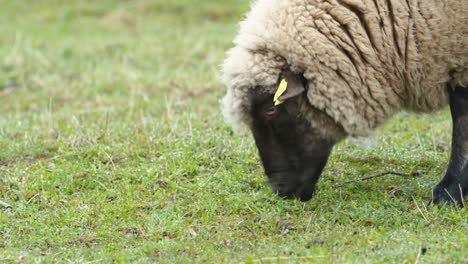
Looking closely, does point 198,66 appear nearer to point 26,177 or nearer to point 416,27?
point 26,177

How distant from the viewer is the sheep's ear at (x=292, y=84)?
5.85 m

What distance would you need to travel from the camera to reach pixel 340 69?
5941 millimetres

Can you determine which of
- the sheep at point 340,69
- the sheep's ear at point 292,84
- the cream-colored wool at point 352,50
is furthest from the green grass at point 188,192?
the sheep's ear at point 292,84

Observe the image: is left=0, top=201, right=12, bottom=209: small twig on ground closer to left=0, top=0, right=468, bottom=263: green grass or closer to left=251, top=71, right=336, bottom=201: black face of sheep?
left=0, top=0, right=468, bottom=263: green grass

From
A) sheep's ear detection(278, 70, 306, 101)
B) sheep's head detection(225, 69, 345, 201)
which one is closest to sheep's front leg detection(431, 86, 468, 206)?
sheep's head detection(225, 69, 345, 201)

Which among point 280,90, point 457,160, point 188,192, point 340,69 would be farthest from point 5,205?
point 457,160

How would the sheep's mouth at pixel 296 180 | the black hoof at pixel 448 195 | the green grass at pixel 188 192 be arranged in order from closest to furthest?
the green grass at pixel 188 192 < the black hoof at pixel 448 195 < the sheep's mouth at pixel 296 180

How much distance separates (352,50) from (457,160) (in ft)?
4.20

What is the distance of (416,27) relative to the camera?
6.00m

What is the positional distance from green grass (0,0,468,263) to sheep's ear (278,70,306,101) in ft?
3.19

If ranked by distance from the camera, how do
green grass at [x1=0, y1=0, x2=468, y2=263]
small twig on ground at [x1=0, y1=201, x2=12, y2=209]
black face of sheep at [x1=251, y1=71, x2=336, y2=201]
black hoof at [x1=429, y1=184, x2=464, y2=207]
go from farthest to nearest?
small twig on ground at [x1=0, y1=201, x2=12, y2=209] < black hoof at [x1=429, y1=184, x2=464, y2=207] < black face of sheep at [x1=251, y1=71, x2=336, y2=201] < green grass at [x1=0, y1=0, x2=468, y2=263]

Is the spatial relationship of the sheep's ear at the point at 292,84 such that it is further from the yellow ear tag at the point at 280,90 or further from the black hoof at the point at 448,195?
the black hoof at the point at 448,195

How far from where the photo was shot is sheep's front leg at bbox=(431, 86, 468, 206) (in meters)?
6.20

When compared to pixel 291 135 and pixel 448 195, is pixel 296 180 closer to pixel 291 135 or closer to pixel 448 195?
pixel 291 135
